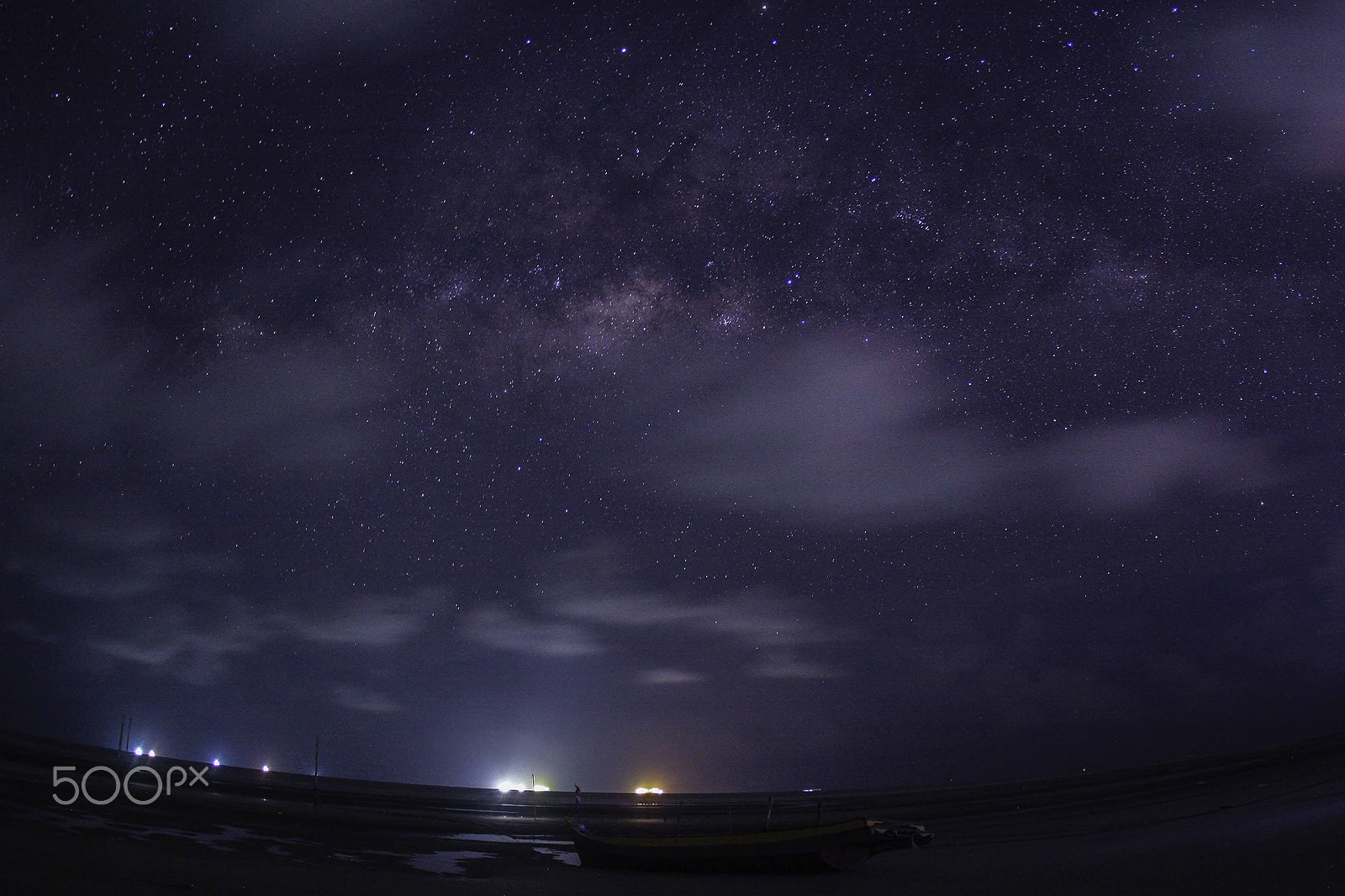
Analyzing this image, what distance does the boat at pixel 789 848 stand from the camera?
38.2 m

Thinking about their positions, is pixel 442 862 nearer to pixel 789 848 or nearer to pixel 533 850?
pixel 533 850

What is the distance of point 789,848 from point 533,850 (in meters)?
22.5

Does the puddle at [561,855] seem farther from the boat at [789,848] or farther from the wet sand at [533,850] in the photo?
the boat at [789,848]

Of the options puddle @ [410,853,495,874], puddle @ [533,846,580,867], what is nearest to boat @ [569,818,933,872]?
puddle @ [533,846,580,867]

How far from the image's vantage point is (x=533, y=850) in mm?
52719

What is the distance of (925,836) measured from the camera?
39.3 m

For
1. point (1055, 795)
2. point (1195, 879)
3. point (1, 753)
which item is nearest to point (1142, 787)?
point (1055, 795)

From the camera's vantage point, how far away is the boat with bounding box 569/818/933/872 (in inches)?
1506

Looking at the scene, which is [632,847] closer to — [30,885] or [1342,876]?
[30,885]

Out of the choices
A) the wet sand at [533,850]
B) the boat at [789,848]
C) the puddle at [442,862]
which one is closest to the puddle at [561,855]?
the wet sand at [533,850]

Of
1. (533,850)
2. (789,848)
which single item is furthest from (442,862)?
(789,848)

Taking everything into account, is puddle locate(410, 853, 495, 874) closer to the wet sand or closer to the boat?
the wet sand

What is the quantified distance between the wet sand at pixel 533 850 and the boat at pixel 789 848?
729mm

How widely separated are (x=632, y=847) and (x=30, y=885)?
26437 millimetres
